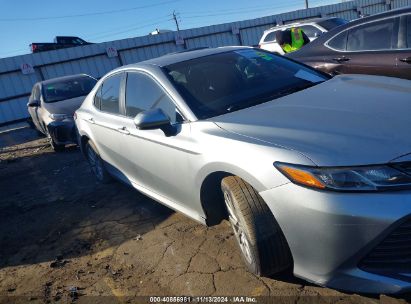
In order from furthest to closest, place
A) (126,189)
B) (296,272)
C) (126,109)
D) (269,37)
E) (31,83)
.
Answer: (31,83) → (269,37) → (126,189) → (126,109) → (296,272)

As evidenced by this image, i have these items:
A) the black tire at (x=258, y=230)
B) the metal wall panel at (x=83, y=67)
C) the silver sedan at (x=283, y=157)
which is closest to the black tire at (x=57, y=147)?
the silver sedan at (x=283, y=157)

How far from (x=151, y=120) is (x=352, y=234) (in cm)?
155

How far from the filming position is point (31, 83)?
51.1 feet

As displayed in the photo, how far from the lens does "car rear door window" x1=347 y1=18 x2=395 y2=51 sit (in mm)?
4785

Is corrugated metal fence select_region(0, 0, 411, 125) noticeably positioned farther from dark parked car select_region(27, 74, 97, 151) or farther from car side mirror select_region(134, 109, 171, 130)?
car side mirror select_region(134, 109, 171, 130)

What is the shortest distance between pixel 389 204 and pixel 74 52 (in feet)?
53.4

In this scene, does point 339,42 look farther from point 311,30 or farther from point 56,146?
point 311,30

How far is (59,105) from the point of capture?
26.6 feet

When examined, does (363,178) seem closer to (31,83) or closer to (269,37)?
(269,37)

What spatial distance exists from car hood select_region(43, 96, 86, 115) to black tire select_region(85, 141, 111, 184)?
2.85 meters

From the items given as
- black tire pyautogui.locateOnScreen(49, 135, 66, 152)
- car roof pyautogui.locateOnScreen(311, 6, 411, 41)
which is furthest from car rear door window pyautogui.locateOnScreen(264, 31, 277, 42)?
black tire pyautogui.locateOnScreen(49, 135, 66, 152)

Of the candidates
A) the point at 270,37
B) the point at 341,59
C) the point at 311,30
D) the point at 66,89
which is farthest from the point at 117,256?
the point at 270,37

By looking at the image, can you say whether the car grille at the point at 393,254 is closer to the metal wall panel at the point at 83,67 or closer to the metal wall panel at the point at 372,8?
the metal wall panel at the point at 83,67

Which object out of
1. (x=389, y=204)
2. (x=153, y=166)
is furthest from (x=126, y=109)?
(x=389, y=204)
